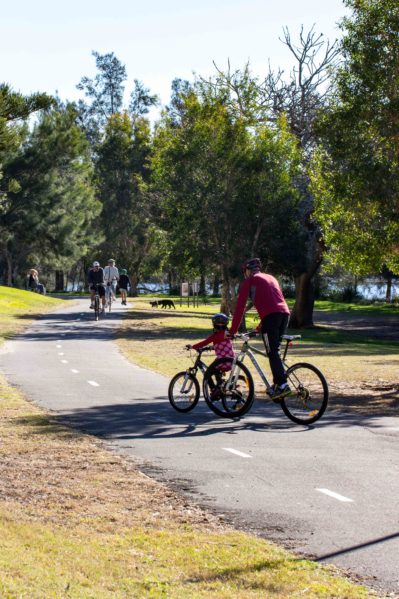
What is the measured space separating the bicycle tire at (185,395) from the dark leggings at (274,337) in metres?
1.44

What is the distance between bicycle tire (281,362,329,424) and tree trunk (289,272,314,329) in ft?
106

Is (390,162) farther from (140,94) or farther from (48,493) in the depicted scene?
(140,94)

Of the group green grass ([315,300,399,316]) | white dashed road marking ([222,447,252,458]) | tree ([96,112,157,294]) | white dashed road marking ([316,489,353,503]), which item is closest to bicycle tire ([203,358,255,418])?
white dashed road marking ([222,447,252,458])

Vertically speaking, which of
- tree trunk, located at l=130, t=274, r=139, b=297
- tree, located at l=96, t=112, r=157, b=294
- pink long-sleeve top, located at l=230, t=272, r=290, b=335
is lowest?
pink long-sleeve top, located at l=230, t=272, r=290, b=335

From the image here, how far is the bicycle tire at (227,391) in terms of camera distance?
42.6ft

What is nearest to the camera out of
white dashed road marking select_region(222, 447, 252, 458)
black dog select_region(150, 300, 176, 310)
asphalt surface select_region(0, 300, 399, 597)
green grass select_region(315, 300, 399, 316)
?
asphalt surface select_region(0, 300, 399, 597)

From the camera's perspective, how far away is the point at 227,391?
517 inches

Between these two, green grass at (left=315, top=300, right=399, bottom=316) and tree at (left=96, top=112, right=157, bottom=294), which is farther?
tree at (left=96, top=112, right=157, bottom=294)

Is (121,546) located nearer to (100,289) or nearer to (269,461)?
(269,461)

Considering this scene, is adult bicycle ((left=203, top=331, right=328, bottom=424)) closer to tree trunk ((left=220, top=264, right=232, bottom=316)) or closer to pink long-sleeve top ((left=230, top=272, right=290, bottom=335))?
pink long-sleeve top ((left=230, top=272, right=290, bottom=335))

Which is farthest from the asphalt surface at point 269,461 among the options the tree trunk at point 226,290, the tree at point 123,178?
the tree at point 123,178

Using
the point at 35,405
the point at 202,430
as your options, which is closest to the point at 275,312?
the point at 202,430

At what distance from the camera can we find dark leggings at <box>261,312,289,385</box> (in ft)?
41.7

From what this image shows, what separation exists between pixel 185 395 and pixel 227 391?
3.05 ft
